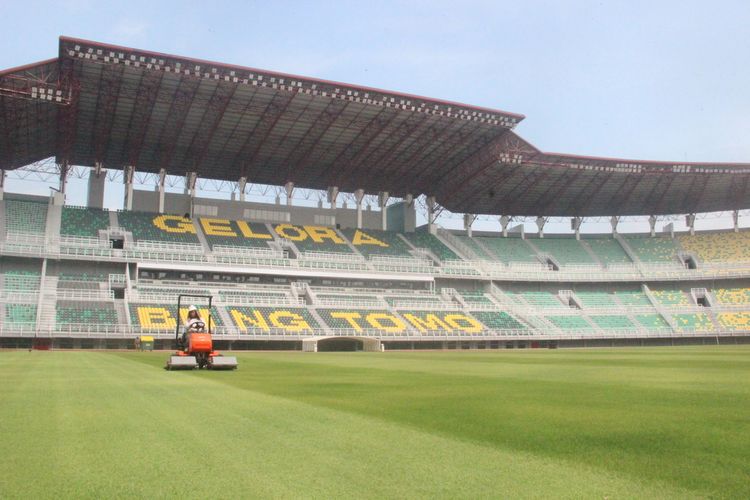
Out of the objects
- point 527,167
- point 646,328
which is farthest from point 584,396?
point 646,328

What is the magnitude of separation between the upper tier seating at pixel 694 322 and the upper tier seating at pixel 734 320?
1.15 m

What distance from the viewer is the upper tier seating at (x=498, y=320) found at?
199 feet

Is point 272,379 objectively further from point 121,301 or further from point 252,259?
point 252,259

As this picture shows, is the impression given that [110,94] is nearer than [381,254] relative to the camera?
Yes

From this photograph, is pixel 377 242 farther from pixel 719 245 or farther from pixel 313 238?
pixel 719 245

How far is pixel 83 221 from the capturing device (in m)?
58.2

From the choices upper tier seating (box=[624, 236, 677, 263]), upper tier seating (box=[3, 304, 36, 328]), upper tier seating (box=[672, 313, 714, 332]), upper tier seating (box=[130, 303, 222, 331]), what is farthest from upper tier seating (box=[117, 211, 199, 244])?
upper tier seating (box=[624, 236, 677, 263])

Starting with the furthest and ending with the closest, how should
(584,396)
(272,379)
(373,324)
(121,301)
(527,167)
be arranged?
1. (527,167)
2. (373,324)
3. (121,301)
4. (272,379)
5. (584,396)

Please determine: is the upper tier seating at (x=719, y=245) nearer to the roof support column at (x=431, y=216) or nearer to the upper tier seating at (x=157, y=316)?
the roof support column at (x=431, y=216)

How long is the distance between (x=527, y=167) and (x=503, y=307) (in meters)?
15.2

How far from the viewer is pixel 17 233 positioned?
175ft

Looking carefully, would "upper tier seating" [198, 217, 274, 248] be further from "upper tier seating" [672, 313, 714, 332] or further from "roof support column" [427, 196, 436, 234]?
"upper tier seating" [672, 313, 714, 332]

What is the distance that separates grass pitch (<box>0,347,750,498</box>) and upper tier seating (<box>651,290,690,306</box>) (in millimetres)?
61067

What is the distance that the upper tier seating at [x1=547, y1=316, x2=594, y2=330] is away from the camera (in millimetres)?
64000
